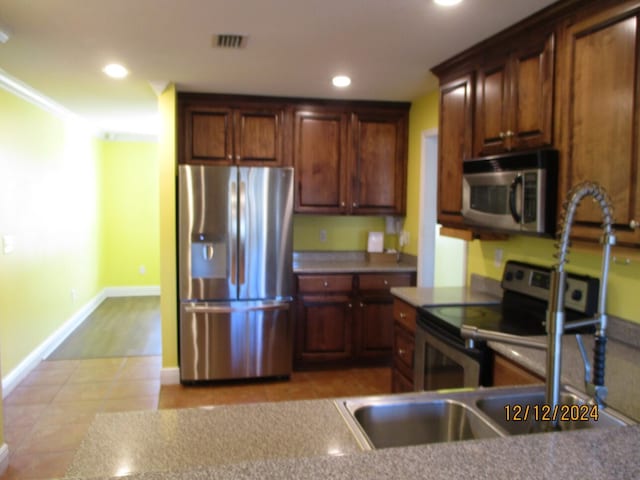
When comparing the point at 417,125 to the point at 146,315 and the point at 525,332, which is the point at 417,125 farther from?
the point at 146,315

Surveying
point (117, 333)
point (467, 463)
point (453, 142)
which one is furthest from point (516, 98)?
point (117, 333)

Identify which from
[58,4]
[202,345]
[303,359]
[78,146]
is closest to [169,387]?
[202,345]

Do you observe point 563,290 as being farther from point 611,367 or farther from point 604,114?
point 604,114

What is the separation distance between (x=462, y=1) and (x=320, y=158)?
7.34 ft

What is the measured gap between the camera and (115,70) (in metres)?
3.33

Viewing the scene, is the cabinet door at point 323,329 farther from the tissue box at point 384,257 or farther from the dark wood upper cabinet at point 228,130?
the dark wood upper cabinet at point 228,130

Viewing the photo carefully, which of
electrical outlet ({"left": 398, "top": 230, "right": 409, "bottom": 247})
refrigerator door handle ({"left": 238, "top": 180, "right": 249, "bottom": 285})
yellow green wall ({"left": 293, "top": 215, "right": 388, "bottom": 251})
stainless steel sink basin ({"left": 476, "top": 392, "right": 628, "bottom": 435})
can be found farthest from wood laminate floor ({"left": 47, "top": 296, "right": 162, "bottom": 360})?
stainless steel sink basin ({"left": 476, "top": 392, "right": 628, "bottom": 435})

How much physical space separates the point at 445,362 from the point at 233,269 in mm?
1852

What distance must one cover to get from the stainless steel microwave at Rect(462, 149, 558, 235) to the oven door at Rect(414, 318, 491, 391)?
59cm

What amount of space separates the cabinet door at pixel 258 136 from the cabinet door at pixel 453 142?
4.92 ft

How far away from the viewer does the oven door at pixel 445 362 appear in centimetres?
222

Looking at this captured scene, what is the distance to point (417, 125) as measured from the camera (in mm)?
4234

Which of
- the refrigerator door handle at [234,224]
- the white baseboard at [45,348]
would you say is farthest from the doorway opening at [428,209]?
the white baseboard at [45,348]
